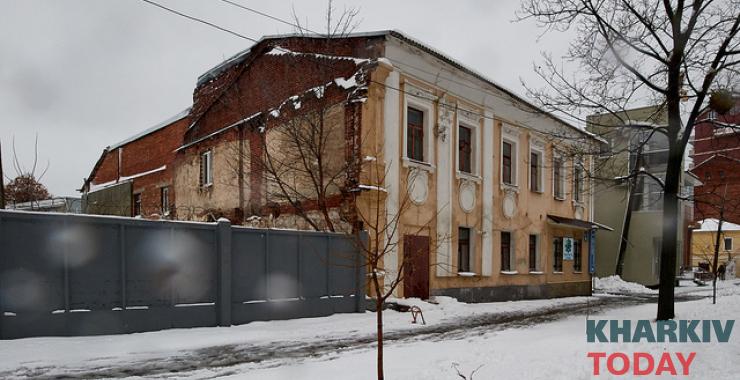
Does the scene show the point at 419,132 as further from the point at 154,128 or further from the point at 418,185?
the point at 154,128

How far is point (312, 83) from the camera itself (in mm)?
15250

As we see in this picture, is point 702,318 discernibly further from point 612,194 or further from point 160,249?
point 612,194

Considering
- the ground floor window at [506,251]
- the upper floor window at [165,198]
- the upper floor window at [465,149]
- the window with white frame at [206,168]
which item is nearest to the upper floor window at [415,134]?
the upper floor window at [465,149]

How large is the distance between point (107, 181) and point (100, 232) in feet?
85.5

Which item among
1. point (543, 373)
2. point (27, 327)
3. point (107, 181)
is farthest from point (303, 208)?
point (107, 181)

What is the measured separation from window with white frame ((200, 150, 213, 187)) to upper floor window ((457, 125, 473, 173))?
9.59m

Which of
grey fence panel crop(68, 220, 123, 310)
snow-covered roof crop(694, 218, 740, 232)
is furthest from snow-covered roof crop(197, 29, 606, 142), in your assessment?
snow-covered roof crop(694, 218, 740, 232)

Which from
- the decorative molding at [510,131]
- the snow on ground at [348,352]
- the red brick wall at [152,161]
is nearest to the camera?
the snow on ground at [348,352]

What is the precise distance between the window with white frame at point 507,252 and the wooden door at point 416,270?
16.3 feet

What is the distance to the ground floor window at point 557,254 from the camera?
2219cm

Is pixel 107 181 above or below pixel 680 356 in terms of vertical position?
above

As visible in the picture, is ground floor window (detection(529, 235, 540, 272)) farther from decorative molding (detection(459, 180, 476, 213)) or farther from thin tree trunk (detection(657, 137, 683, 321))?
thin tree trunk (detection(657, 137, 683, 321))

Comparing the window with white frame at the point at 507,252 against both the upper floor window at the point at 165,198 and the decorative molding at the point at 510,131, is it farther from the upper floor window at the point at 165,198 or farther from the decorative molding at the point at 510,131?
the upper floor window at the point at 165,198

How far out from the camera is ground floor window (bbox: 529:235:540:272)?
→ 20.7 metres
